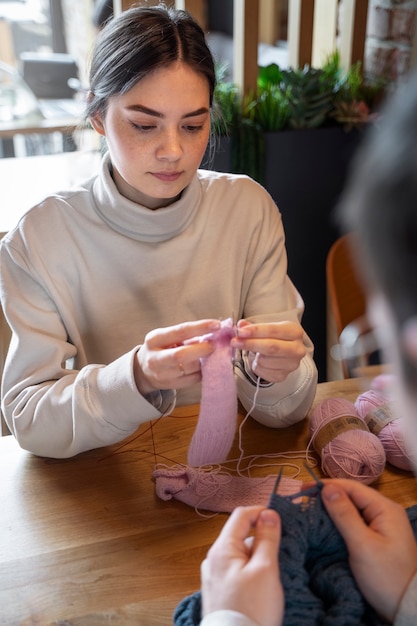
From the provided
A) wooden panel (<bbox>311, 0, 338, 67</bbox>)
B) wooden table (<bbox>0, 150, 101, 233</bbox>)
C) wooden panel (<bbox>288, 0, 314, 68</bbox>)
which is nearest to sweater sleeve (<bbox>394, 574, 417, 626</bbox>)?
wooden table (<bbox>0, 150, 101, 233</bbox>)

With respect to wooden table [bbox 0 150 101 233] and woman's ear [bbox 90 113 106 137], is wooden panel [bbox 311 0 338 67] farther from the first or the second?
woman's ear [bbox 90 113 106 137]

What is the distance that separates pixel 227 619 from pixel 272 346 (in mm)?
458

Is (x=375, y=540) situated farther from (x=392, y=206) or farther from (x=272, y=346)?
(x=392, y=206)

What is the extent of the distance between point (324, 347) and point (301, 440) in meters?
1.43

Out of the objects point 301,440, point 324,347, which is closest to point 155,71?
point 301,440

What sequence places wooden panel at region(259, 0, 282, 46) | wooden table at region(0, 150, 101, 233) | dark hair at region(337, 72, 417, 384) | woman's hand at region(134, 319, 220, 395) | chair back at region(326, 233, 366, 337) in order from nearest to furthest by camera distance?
dark hair at region(337, 72, 417, 384), woman's hand at region(134, 319, 220, 395), chair back at region(326, 233, 366, 337), wooden table at region(0, 150, 101, 233), wooden panel at region(259, 0, 282, 46)

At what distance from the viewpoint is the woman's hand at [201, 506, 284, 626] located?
769 millimetres

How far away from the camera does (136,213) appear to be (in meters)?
1.34

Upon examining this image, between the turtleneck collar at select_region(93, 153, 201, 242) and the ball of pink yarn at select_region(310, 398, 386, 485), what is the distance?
45 cm

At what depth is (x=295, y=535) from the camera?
0.85 m

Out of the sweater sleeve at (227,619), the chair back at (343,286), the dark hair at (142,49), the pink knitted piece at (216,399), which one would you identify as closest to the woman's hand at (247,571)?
the sweater sleeve at (227,619)

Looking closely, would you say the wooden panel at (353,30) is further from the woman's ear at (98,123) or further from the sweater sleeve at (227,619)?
the sweater sleeve at (227,619)

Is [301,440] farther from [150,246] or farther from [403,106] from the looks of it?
[403,106]

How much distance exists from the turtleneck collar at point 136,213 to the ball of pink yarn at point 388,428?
0.47 metres
